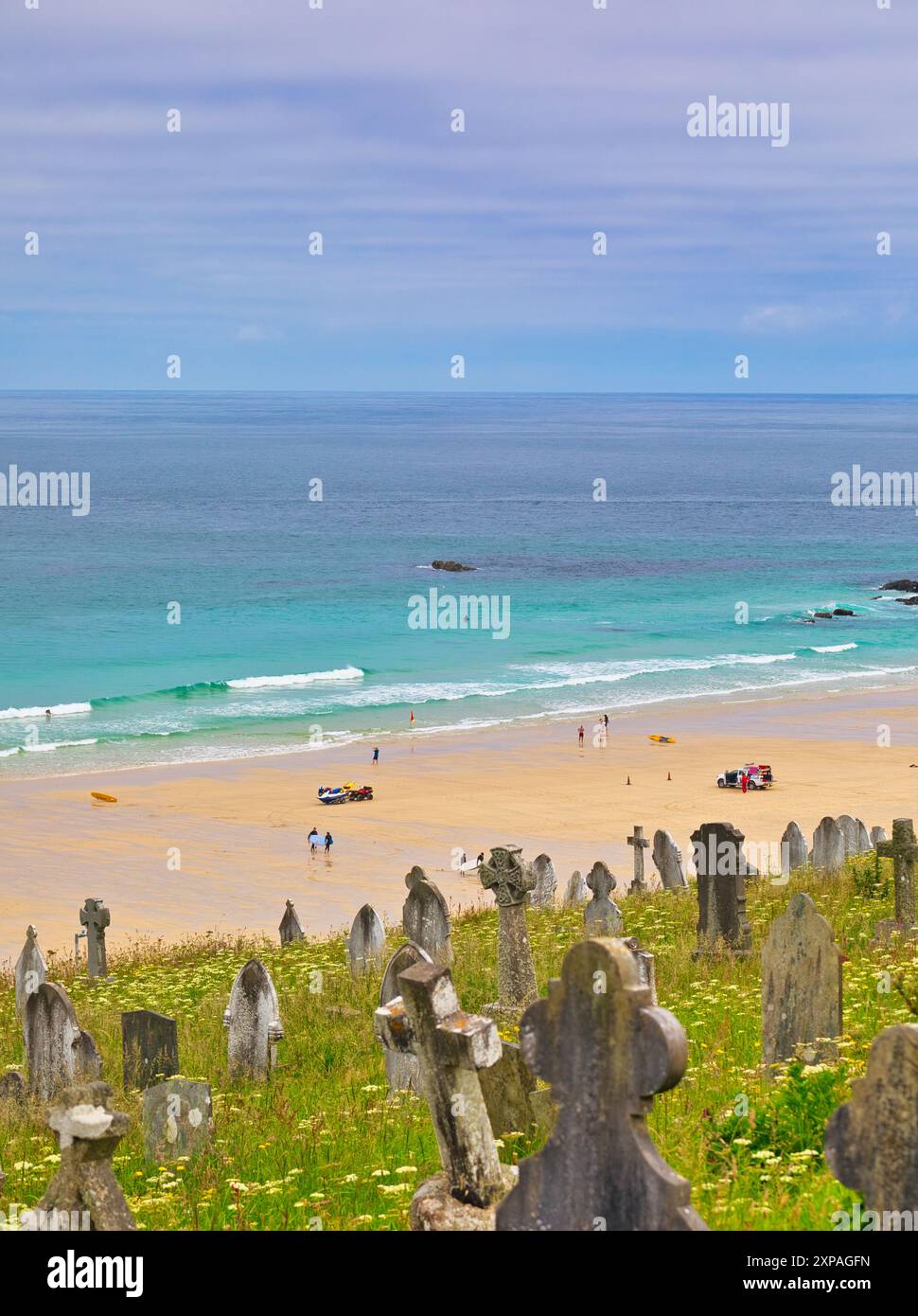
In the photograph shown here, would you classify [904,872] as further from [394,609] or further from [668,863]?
[394,609]

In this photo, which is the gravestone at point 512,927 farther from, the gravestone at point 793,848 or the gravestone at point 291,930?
the gravestone at point 793,848

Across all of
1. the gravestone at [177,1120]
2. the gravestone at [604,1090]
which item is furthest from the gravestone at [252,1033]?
the gravestone at [604,1090]

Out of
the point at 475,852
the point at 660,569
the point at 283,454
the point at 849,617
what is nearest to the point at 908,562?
the point at 660,569

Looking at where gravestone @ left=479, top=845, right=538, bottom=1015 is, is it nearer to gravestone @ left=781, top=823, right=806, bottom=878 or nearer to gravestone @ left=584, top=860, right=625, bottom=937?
gravestone @ left=584, top=860, right=625, bottom=937

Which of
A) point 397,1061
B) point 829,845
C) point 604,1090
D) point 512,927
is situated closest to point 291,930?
point 829,845

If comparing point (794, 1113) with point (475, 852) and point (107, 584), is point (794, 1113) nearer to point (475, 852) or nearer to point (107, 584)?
point (475, 852)

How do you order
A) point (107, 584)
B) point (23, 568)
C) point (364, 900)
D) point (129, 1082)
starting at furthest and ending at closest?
point (23, 568), point (107, 584), point (364, 900), point (129, 1082)

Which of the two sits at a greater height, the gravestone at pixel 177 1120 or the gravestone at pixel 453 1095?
the gravestone at pixel 453 1095
